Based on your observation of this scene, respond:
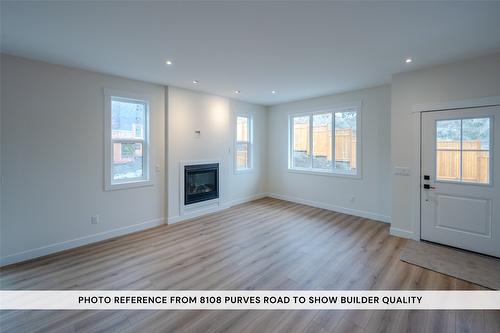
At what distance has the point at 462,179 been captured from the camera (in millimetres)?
3309

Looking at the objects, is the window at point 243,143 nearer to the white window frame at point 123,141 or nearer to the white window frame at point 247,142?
the white window frame at point 247,142

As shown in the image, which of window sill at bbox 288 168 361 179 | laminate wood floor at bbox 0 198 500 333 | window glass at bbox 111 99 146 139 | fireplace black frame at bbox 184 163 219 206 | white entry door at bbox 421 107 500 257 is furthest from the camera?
window sill at bbox 288 168 361 179

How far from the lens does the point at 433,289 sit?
7.93ft

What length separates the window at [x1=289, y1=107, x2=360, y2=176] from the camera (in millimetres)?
5074

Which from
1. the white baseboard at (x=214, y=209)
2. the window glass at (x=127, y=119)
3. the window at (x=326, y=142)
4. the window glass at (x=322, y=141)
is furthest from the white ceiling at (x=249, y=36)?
the white baseboard at (x=214, y=209)

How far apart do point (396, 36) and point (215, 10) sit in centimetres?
203

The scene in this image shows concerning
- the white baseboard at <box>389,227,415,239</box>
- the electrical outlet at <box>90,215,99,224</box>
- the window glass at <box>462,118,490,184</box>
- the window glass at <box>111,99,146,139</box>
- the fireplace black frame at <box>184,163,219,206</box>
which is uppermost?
the window glass at <box>111,99,146,139</box>

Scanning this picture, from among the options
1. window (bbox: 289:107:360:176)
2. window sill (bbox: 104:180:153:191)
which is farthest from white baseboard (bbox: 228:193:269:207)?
window sill (bbox: 104:180:153:191)

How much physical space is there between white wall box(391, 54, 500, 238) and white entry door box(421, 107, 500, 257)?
178 mm

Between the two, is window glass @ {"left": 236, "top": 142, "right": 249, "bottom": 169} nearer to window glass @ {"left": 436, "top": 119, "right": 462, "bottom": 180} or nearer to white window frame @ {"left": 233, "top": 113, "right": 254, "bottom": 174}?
white window frame @ {"left": 233, "top": 113, "right": 254, "bottom": 174}

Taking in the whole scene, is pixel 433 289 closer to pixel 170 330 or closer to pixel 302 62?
pixel 170 330

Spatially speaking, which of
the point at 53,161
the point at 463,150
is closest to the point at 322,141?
the point at 463,150

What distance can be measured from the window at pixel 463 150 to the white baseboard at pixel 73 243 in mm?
5055

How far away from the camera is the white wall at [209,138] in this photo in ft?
14.9
